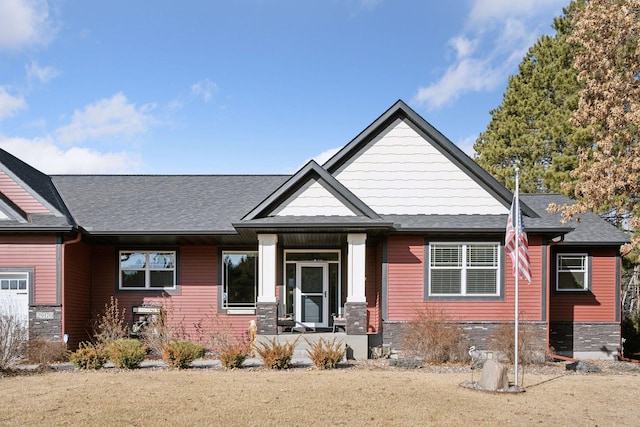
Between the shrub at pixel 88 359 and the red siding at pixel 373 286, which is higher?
the red siding at pixel 373 286

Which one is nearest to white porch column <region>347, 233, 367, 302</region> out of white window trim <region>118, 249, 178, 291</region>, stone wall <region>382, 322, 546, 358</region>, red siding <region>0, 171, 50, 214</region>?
stone wall <region>382, 322, 546, 358</region>

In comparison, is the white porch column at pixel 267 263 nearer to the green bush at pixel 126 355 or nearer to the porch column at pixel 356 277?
the porch column at pixel 356 277

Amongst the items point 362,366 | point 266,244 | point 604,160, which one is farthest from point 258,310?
point 604,160

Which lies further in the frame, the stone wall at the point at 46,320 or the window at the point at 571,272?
the window at the point at 571,272

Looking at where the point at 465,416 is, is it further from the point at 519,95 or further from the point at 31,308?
the point at 519,95

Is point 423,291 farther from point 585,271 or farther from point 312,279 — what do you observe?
point 585,271

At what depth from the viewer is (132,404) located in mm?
9922

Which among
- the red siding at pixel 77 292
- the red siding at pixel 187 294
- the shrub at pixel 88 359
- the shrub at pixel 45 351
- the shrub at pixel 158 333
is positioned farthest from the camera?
the red siding at pixel 187 294

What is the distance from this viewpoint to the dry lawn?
9.09 m

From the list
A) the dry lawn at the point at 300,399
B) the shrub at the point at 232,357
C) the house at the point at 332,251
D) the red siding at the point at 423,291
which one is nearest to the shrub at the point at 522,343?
the house at the point at 332,251

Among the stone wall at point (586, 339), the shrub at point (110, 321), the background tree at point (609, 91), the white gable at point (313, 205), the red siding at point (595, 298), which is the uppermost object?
the background tree at point (609, 91)

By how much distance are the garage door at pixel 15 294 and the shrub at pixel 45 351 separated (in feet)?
3.31

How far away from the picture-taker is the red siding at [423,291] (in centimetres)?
1611

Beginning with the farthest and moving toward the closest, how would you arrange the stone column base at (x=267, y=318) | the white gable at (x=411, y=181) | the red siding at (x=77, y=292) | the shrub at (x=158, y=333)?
the white gable at (x=411, y=181), the red siding at (x=77, y=292), the stone column base at (x=267, y=318), the shrub at (x=158, y=333)
